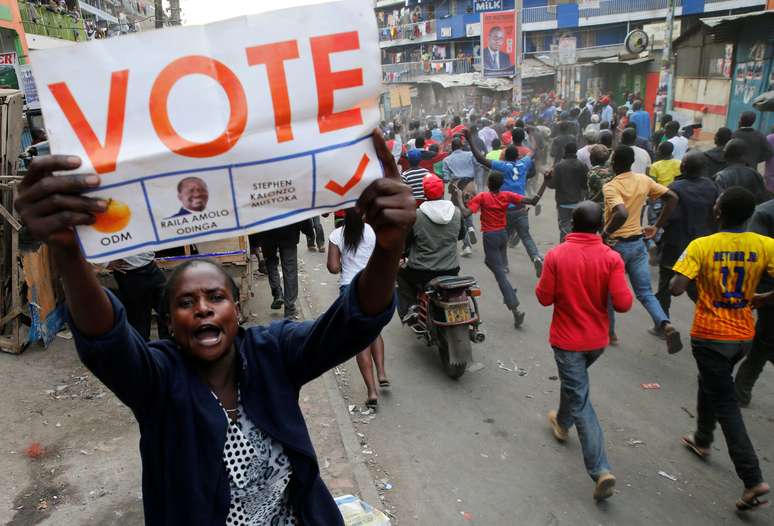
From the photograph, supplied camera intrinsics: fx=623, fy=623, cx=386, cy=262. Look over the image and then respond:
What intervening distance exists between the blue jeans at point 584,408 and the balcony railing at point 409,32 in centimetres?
5118

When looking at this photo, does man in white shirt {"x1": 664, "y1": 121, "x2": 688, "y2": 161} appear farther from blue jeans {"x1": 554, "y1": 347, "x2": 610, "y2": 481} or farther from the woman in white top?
blue jeans {"x1": 554, "y1": 347, "x2": 610, "y2": 481}

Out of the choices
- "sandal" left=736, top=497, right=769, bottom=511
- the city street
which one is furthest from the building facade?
"sandal" left=736, top=497, right=769, bottom=511

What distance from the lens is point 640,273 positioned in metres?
6.21

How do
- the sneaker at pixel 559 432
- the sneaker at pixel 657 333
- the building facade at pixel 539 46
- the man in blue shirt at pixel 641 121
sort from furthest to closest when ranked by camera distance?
the building facade at pixel 539 46
the man in blue shirt at pixel 641 121
the sneaker at pixel 657 333
the sneaker at pixel 559 432

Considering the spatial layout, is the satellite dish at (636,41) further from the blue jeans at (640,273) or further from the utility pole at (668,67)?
the blue jeans at (640,273)

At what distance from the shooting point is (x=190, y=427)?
179 centimetres

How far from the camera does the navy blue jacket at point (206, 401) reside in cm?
174

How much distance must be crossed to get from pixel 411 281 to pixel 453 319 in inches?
30.7

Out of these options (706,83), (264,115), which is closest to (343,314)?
(264,115)

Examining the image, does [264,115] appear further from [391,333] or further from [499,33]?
[499,33]

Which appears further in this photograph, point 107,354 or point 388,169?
point 388,169

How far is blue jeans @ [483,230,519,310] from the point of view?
717cm

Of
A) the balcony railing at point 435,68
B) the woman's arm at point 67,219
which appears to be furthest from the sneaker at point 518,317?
the balcony railing at point 435,68

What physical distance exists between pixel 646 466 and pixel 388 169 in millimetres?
3628
